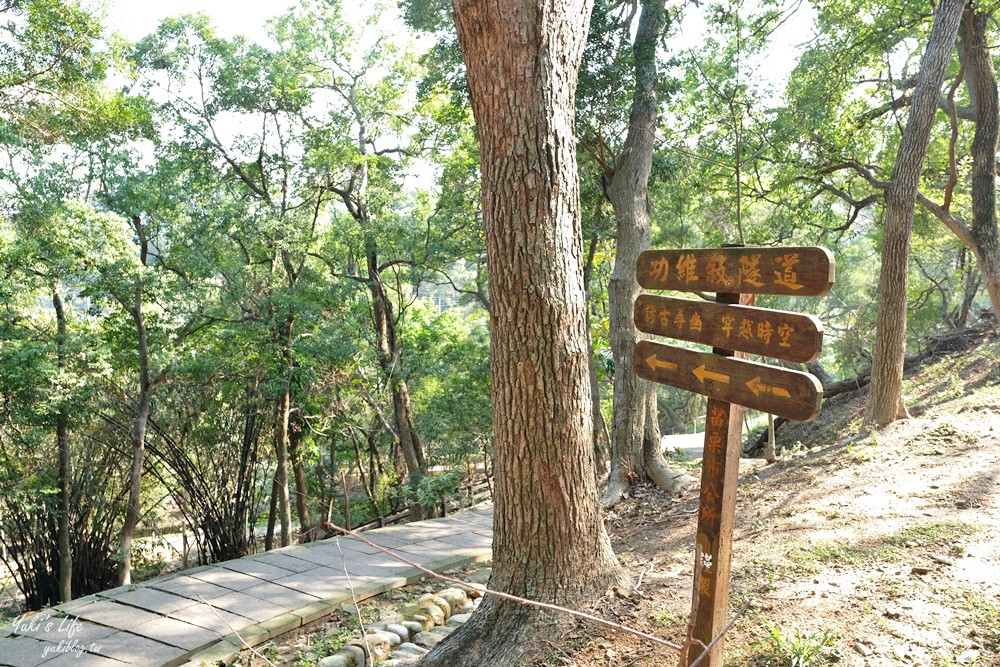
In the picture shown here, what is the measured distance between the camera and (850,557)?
10.9 ft

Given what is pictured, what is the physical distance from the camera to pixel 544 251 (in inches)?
115

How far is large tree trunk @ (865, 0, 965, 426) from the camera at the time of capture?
571 centimetres

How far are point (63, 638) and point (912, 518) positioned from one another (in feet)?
15.7

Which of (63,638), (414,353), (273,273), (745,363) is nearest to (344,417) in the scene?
(414,353)

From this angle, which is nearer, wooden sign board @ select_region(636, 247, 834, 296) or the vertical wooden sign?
wooden sign board @ select_region(636, 247, 834, 296)

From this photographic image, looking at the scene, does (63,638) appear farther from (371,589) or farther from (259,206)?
(259,206)

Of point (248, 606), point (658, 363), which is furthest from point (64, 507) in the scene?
point (658, 363)

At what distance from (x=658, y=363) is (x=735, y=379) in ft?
1.33

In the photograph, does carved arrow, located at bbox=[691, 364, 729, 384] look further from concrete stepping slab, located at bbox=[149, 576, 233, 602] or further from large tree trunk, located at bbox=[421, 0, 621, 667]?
concrete stepping slab, located at bbox=[149, 576, 233, 602]

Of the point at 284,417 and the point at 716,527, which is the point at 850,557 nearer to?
the point at 716,527

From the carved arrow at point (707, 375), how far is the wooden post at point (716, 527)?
0.08 m

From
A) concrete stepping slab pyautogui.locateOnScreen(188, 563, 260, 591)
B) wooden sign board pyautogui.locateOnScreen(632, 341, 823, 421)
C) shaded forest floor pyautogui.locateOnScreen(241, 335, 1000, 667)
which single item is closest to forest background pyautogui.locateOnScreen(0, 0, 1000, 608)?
shaded forest floor pyautogui.locateOnScreen(241, 335, 1000, 667)

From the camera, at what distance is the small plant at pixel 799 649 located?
8.04ft

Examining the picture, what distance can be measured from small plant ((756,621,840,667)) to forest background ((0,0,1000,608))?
3.53 meters
